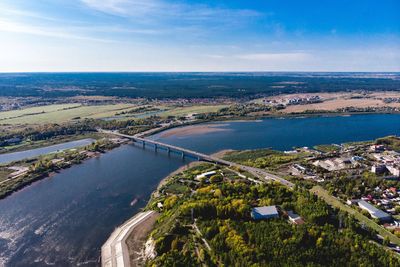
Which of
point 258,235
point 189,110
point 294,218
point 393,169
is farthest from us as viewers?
point 189,110

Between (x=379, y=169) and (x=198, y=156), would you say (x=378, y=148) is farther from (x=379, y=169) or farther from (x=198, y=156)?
(x=198, y=156)

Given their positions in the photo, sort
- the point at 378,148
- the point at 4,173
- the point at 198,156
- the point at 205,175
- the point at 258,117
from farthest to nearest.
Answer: the point at 258,117, the point at 378,148, the point at 198,156, the point at 4,173, the point at 205,175

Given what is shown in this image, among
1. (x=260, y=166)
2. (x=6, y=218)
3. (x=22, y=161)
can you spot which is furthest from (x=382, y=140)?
(x=22, y=161)

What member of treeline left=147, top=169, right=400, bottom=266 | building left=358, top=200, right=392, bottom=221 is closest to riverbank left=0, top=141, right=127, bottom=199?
treeline left=147, top=169, right=400, bottom=266

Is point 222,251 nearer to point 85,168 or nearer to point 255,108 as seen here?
point 85,168

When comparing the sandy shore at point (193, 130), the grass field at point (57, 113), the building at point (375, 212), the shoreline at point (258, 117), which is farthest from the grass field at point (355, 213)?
the grass field at point (57, 113)

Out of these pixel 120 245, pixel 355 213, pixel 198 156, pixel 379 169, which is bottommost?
pixel 120 245

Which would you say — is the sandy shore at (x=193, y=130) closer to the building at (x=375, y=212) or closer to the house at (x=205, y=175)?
the house at (x=205, y=175)

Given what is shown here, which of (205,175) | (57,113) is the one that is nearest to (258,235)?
(205,175)
